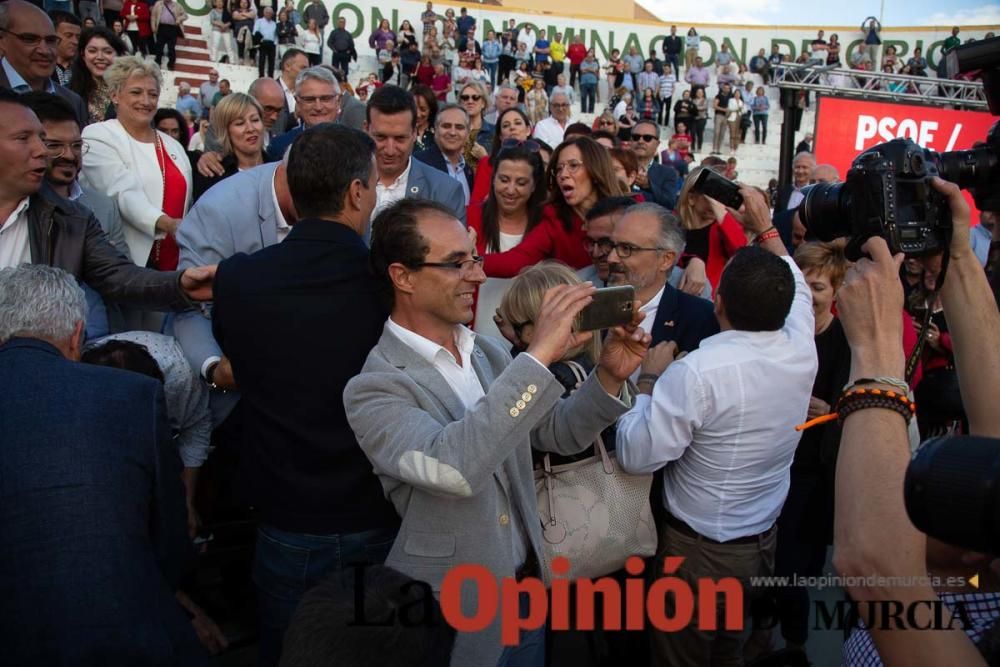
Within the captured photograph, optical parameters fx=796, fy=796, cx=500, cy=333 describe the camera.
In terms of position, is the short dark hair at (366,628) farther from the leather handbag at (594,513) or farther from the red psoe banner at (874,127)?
the red psoe banner at (874,127)

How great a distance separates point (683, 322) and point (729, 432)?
652 millimetres

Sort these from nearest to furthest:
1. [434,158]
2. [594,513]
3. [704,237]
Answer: [594,513] → [704,237] → [434,158]

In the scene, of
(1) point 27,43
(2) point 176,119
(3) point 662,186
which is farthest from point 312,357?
(3) point 662,186

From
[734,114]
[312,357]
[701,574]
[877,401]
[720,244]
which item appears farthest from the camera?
[734,114]

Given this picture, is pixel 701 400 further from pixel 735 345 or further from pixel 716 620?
pixel 716 620

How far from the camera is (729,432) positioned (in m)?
2.52

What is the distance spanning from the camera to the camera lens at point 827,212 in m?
1.85

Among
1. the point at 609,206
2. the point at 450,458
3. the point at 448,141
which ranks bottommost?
the point at 450,458

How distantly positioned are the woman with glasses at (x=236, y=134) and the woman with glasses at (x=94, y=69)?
1373 mm

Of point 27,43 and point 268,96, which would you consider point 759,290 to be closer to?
point 27,43

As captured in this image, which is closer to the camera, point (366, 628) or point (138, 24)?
point (366, 628)

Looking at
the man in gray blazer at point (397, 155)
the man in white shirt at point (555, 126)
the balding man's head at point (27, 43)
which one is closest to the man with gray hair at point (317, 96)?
the man in gray blazer at point (397, 155)

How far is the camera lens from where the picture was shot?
1850 mm

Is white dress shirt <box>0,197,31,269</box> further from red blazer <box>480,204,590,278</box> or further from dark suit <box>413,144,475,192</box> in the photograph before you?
dark suit <box>413,144,475,192</box>
